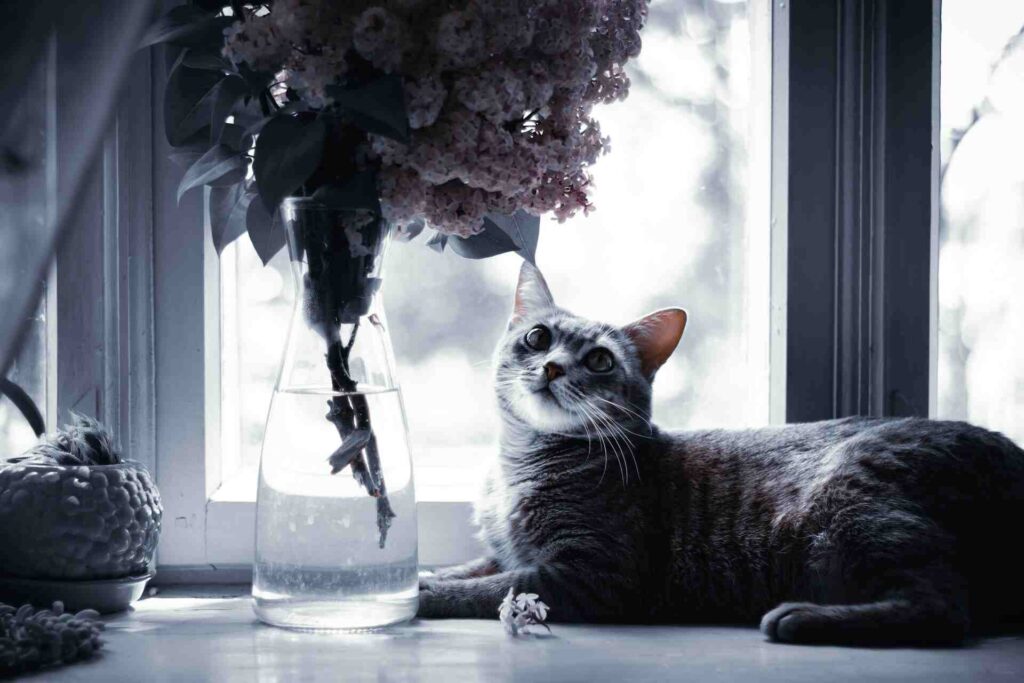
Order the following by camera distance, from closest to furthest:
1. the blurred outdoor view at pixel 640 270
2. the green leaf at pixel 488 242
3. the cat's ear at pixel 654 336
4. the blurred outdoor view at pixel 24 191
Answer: the blurred outdoor view at pixel 24 191
the green leaf at pixel 488 242
the cat's ear at pixel 654 336
the blurred outdoor view at pixel 640 270

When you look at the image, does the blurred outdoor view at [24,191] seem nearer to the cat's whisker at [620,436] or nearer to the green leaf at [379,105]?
the green leaf at [379,105]

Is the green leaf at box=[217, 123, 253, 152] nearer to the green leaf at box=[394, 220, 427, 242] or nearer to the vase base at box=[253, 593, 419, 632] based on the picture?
the green leaf at box=[394, 220, 427, 242]

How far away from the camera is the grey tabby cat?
1.09 meters

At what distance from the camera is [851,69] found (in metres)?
1.38

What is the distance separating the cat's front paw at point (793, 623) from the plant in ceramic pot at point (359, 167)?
0.42m

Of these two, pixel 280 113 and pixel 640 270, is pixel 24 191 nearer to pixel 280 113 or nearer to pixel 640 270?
pixel 280 113

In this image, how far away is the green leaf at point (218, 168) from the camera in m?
Answer: 1.05

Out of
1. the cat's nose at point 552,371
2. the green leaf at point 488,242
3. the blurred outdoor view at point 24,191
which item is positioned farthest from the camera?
the cat's nose at point 552,371

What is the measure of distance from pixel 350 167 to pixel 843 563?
29.3 inches

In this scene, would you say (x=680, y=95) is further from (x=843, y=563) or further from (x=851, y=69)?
(x=843, y=563)

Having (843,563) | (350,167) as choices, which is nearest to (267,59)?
(350,167)

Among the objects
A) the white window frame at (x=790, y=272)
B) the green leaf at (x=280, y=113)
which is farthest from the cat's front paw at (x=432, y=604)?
the green leaf at (x=280, y=113)

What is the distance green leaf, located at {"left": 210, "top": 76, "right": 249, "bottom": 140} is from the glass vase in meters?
0.12

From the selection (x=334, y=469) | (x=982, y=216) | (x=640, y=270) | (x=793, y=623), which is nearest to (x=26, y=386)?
(x=334, y=469)
